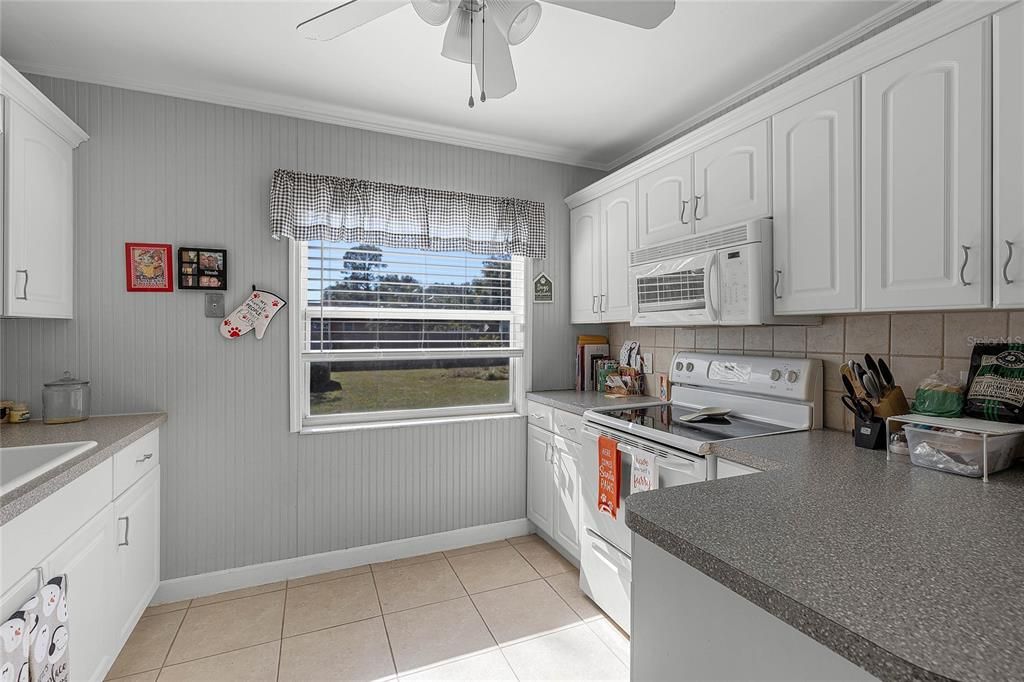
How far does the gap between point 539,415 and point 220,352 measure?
5.74ft

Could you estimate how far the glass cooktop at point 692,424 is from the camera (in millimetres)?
1920

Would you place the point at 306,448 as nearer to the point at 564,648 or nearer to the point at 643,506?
the point at 564,648

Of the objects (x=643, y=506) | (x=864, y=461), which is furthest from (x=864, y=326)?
(x=643, y=506)

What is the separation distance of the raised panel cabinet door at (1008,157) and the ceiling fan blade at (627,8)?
0.89 metres

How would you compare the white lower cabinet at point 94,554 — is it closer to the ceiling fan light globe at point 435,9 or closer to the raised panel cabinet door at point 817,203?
the ceiling fan light globe at point 435,9

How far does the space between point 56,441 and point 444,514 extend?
1833 millimetres

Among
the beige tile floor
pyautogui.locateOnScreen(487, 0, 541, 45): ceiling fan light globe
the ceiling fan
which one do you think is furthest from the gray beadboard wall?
pyautogui.locateOnScreen(487, 0, 541, 45): ceiling fan light globe

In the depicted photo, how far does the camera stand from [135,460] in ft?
6.56

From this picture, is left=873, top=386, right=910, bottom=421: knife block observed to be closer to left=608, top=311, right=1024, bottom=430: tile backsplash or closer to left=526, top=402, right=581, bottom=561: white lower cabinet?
left=608, top=311, right=1024, bottom=430: tile backsplash

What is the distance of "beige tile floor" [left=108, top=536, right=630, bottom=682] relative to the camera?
1.91m

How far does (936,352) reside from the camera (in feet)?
5.56

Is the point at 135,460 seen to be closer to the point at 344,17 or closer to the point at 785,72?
the point at 344,17

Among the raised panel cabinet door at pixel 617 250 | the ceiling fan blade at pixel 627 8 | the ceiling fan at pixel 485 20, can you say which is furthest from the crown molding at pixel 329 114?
the ceiling fan blade at pixel 627 8

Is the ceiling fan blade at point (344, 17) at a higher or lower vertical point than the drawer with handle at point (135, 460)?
higher
